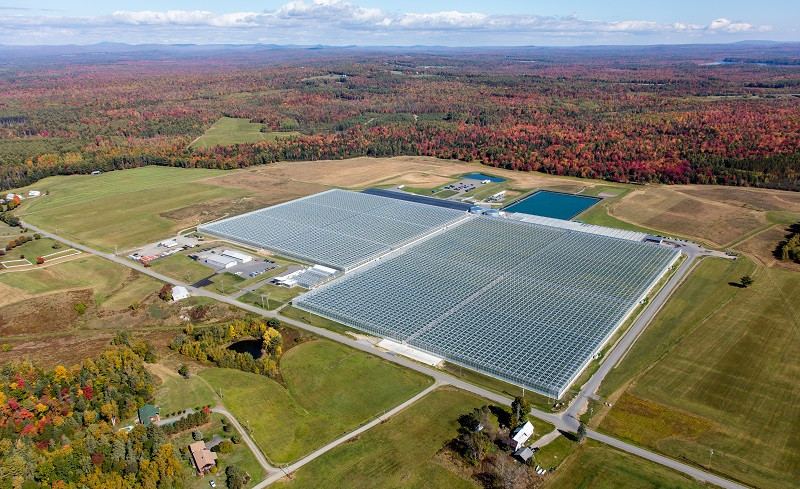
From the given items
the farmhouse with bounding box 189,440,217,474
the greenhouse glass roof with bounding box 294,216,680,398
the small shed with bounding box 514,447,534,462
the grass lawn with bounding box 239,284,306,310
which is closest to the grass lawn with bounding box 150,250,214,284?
the grass lawn with bounding box 239,284,306,310

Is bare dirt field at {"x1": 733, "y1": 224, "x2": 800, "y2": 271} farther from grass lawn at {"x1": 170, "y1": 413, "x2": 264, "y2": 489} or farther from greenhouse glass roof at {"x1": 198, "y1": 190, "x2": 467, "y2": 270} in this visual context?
grass lawn at {"x1": 170, "y1": 413, "x2": 264, "y2": 489}

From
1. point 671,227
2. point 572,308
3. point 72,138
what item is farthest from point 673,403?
point 72,138

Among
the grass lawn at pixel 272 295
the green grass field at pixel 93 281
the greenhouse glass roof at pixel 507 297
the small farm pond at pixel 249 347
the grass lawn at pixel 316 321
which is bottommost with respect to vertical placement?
the small farm pond at pixel 249 347

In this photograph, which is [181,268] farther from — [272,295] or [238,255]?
[272,295]

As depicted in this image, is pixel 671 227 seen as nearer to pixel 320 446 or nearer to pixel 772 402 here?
pixel 772 402

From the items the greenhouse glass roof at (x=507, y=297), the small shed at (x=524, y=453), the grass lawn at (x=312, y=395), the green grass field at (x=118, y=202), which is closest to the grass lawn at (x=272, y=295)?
the greenhouse glass roof at (x=507, y=297)

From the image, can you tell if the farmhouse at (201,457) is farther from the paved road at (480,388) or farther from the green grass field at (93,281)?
the green grass field at (93,281)

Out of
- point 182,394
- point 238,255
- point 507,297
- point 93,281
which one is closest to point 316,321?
point 182,394
